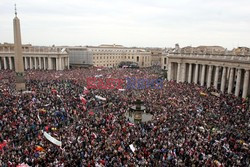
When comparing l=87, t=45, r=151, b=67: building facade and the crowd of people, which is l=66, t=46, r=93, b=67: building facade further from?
the crowd of people

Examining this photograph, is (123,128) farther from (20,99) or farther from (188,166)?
(20,99)

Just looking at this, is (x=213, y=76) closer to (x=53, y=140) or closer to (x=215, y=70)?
(x=215, y=70)

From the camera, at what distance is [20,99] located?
1136 inches

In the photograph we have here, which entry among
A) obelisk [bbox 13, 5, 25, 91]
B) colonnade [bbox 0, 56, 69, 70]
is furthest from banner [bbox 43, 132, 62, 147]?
colonnade [bbox 0, 56, 69, 70]

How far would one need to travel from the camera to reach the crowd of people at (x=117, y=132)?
16.1 meters

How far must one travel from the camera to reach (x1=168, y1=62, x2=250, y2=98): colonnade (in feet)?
125

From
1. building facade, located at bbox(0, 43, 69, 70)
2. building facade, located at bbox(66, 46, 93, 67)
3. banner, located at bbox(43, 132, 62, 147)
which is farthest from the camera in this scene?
building facade, located at bbox(66, 46, 93, 67)

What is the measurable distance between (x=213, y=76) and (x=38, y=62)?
63298mm

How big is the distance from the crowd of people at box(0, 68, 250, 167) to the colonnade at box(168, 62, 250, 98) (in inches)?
336

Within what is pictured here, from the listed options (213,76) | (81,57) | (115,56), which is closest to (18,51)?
(213,76)

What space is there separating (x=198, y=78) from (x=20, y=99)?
3945 cm

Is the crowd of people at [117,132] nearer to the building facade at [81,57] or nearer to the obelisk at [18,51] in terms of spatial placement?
the obelisk at [18,51]

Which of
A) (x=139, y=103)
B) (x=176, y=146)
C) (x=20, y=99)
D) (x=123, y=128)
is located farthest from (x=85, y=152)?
(x=20, y=99)

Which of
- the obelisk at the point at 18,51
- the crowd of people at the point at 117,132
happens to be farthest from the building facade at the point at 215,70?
the obelisk at the point at 18,51
